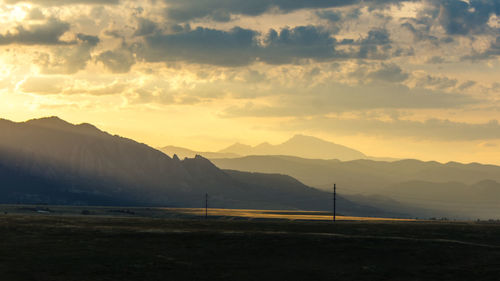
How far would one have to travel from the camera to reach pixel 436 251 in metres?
78.4

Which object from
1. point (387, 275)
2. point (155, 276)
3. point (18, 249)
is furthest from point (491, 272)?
point (18, 249)

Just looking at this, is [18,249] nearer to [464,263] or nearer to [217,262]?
[217,262]

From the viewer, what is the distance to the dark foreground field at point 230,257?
63.6 m

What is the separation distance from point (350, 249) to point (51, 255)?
35.1 metres

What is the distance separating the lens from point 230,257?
7394cm

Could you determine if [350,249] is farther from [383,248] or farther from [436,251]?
[436,251]

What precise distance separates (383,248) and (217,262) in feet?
73.9

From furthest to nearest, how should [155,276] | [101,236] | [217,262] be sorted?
[101,236] < [217,262] < [155,276]

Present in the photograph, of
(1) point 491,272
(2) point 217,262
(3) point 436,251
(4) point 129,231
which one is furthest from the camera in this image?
(4) point 129,231

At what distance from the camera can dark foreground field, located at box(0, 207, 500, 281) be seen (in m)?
63.6

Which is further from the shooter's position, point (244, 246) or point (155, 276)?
point (244, 246)

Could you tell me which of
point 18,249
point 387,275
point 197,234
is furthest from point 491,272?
point 18,249

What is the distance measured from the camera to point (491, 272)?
2594 inches

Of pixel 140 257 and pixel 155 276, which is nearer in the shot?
pixel 155 276
